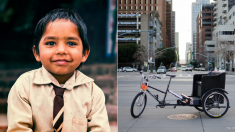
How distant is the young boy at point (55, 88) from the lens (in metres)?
2.23

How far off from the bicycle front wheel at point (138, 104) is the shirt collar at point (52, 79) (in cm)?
389

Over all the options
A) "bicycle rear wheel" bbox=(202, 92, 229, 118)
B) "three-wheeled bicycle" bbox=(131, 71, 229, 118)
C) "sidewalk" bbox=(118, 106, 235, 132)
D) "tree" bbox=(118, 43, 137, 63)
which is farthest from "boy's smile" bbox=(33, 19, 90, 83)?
"tree" bbox=(118, 43, 137, 63)

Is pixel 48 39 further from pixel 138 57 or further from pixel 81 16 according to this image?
pixel 138 57

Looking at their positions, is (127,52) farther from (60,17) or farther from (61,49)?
(61,49)

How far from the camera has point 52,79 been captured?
2320mm

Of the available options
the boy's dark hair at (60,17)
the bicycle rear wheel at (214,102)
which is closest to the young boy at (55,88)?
the boy's dark hair at (60,17)

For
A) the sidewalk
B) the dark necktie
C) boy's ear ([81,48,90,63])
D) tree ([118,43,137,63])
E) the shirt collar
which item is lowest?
the sidewalk

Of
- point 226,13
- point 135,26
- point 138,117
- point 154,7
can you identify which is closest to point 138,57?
point 135,26

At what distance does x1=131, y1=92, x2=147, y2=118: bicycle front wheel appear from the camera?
20.5 ft

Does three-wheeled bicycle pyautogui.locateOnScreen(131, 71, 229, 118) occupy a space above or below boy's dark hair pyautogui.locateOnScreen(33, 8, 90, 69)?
below

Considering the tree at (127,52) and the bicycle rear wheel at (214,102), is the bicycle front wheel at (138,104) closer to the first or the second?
the bicycle rear wheel at (214,102)

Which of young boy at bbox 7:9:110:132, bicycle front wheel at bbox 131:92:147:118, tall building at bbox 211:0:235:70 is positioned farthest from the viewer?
tall building at bbox 211:0:235:70

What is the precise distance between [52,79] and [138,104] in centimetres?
431

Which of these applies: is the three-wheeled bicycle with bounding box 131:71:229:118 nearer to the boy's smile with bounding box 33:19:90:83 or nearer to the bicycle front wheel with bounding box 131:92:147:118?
the bicycle front wheel with bounding box 131:92:147:118
